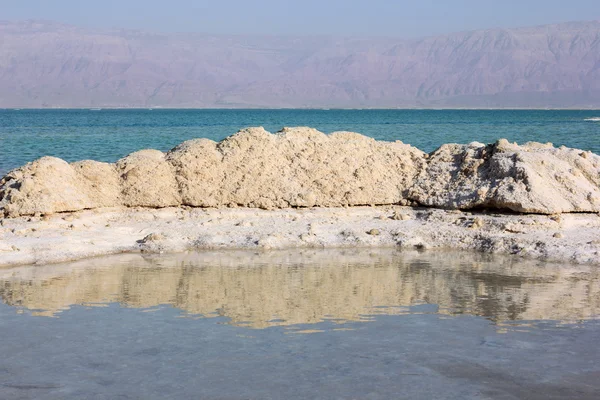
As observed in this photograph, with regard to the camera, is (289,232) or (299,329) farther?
(289,232)

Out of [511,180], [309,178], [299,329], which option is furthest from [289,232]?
[299,329]

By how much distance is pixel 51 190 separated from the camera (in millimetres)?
11844

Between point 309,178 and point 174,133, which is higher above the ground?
point 174,133

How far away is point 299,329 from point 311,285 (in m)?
1.81

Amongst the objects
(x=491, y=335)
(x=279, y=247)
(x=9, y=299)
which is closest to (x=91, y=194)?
(x=279, y=247)

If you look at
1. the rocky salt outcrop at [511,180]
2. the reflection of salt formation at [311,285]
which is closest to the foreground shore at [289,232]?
the rocky salt outcrop at [511,180]

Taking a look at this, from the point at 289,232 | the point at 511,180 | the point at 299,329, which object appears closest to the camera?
the point at 299,329

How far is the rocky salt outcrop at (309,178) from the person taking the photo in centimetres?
1180

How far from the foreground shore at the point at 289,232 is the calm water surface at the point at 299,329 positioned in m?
0.43

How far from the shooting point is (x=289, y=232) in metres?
11.4

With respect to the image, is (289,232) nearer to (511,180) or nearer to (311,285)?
(311,285)

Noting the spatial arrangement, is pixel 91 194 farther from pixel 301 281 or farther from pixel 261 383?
pixel 261 383

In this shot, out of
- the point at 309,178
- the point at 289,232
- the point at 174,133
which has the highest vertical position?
the point at 174,133

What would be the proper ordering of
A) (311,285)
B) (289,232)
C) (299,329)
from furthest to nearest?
(289,232)
(311,285)
(299,329)
